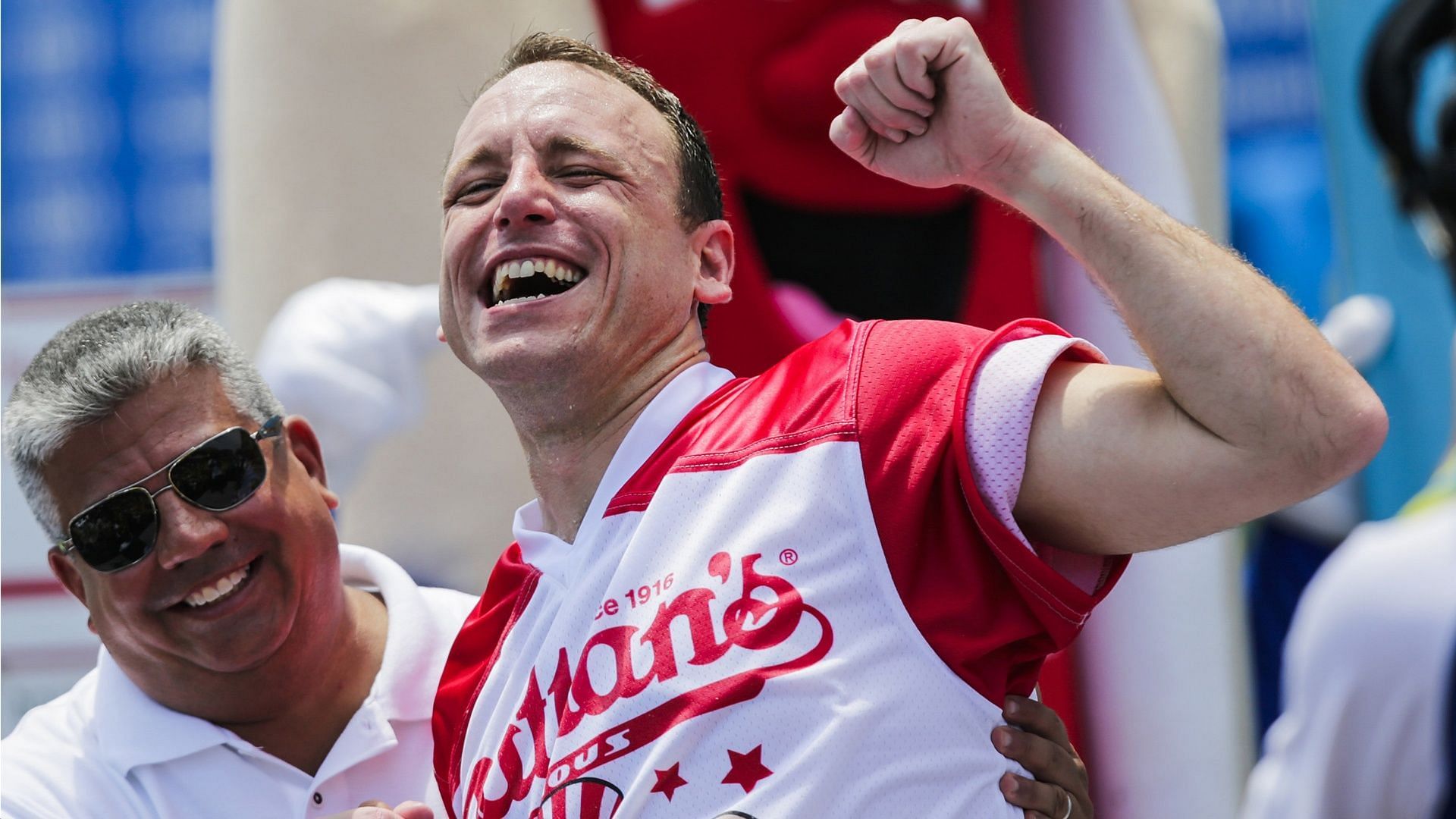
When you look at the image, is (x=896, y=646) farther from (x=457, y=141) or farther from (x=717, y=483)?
(x=457, y=141)

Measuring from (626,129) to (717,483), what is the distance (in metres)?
0.55

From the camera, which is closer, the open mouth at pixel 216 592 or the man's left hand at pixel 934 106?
the man's left hand at pixel 934 106

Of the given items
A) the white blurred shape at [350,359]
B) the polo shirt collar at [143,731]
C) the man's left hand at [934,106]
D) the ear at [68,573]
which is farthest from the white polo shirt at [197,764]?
the white blurred shape at [350,359]

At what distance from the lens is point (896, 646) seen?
140 cm

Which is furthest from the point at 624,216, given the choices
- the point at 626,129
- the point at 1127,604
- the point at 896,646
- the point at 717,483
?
the point at 1127,604

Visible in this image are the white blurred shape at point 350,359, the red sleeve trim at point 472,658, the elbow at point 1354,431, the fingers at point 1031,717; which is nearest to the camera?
the elbow at point 1354,431

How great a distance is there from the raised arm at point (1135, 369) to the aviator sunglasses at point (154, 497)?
1.02 m

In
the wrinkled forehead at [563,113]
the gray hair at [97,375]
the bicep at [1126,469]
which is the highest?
the wrinkled forehead at [563,113]

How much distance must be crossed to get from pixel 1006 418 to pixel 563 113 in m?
0.74

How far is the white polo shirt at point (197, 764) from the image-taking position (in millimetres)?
2004

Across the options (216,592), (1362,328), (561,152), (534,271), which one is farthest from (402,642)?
(1362,328)

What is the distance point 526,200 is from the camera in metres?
1.73

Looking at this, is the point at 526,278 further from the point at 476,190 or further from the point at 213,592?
the point at 213,592

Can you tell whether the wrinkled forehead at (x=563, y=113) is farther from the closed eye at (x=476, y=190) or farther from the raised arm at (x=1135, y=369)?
the raised arm at (x=1135, y=369)
